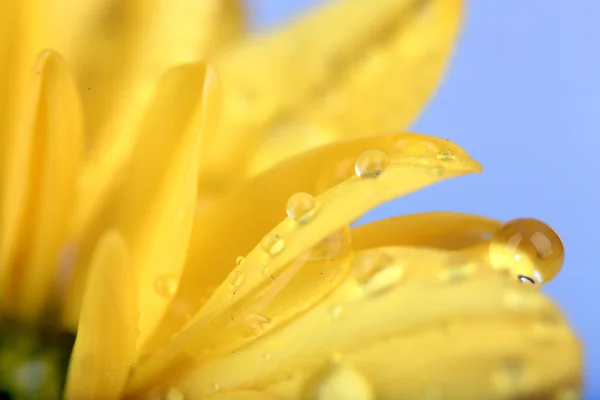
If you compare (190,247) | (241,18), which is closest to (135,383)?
(190,247)

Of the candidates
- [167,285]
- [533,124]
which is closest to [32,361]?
[167,285]

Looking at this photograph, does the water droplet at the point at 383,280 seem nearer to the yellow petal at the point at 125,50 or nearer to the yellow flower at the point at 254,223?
the yellow flower at the point at 254,223

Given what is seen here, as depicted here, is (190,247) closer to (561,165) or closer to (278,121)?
(278,121)

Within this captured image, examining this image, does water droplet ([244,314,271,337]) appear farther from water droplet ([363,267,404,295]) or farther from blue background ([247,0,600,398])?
blue background ([247,0,600,398])

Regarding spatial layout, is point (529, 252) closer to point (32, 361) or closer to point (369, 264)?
point (369, 264)

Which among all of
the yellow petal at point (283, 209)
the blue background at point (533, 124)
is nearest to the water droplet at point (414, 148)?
the yellow petal at point (283, 209)

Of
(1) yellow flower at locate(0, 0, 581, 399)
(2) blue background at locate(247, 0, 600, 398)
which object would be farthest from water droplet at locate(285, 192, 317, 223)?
(2) blue background at locate(247, 0, 600, 398)

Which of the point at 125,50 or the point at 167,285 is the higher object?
the point at 125,50
